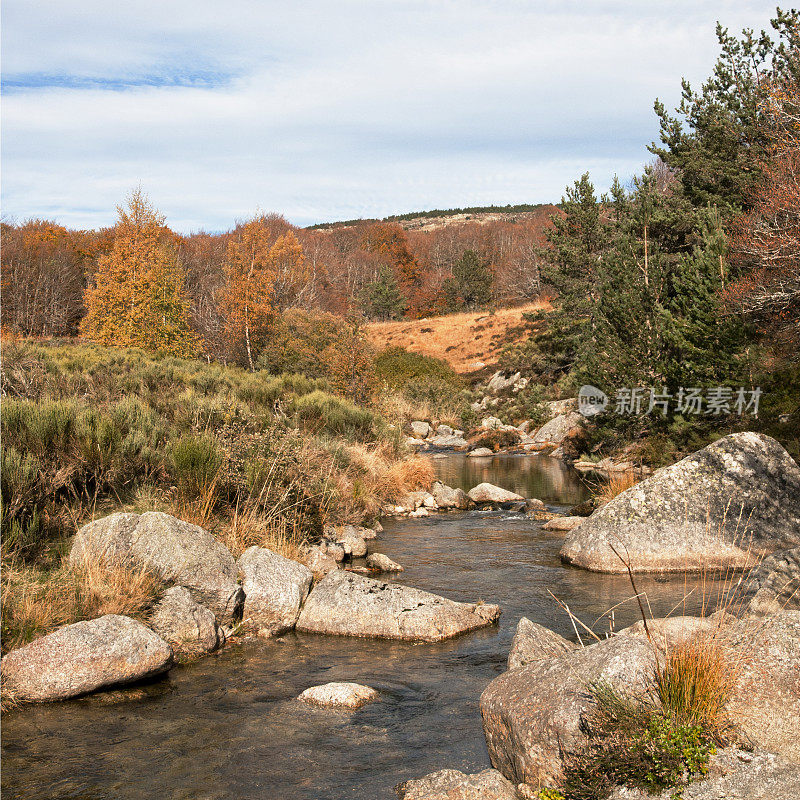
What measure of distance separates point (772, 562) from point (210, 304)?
41047mm

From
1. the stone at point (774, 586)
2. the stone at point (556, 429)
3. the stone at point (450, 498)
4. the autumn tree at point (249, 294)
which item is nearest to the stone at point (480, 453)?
the stone at point (556, 429)

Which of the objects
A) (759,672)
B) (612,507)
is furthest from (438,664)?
(612,507)

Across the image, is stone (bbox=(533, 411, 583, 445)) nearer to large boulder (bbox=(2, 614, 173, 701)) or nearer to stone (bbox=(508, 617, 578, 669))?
stone (bbox=(508, 617, 578, 669))

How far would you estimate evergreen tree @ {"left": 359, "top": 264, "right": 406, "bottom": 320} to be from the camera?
64438 mm

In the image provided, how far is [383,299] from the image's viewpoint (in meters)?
64.7

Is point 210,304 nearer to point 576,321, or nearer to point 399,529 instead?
point 576,321

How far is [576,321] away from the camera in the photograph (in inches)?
1141

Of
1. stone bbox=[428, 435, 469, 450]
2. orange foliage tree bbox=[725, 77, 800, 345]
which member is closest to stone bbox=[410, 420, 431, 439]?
stone bbox=[428, 435, 469, 450]

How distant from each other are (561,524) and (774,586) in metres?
6.69

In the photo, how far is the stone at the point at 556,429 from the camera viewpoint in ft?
89.2

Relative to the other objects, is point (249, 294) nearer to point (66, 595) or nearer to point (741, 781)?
point (66, 595)

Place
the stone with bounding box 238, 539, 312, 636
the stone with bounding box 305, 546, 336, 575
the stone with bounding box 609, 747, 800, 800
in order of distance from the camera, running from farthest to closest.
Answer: the stone with bounding box 305, 546, 336, 575 → the stone with bounding box 238, 539, 312, 636 → the stone with bounding box 609, 747, 800, 800

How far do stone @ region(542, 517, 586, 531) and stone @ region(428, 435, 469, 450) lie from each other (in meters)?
14.3

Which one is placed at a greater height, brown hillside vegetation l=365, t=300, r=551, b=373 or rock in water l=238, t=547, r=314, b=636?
brown hillside vegetation l=365, t=300, r=551, b=373
